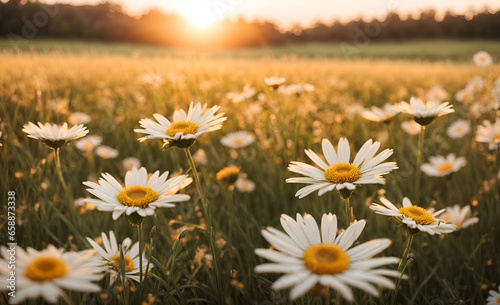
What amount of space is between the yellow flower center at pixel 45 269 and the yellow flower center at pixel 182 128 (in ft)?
1.38

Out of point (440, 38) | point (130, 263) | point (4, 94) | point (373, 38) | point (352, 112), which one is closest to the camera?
point (130, 263)

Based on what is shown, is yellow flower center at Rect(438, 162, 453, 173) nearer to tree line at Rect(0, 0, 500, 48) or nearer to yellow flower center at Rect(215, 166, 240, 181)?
yellow flower center at Rect(215, 166, 240, 181)

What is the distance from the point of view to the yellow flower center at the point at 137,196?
80 cm

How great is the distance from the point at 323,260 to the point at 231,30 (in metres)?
43.1

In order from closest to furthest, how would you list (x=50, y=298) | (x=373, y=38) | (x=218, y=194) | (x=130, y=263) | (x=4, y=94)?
1. (x=50, y=298)
2. (x=130, y=263)
3. (x=218, y=194)
4. (x=4, y=94)
5. (x=373, y=38)

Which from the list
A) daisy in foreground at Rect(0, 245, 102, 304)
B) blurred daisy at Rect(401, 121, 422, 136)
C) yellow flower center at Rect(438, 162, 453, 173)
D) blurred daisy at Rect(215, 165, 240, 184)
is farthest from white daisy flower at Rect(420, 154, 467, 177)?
daisy in foreground at Rect(0, 245, 102, 304)

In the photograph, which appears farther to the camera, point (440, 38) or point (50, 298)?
point (440, 38)

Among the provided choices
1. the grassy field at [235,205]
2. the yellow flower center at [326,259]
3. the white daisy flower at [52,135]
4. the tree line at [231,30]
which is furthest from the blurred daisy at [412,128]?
the tree line at [231,30]

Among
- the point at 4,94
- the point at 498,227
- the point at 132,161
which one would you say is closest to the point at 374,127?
the point at 498,227

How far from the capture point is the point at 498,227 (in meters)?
1.40

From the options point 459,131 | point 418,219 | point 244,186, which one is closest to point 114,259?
point 418,219

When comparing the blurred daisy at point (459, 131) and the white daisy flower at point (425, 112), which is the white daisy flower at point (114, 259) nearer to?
the white daisy flower at point (425, 112)

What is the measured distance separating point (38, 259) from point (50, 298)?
0.36 ft

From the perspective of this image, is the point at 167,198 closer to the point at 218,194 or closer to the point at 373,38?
the point at 218,194
